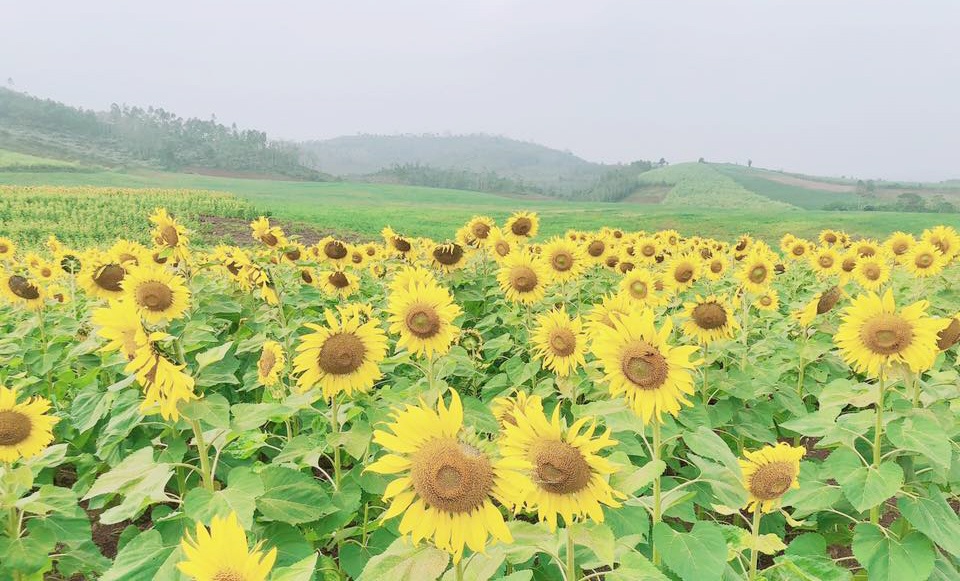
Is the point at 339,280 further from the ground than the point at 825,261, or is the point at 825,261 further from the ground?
the point at 825,261

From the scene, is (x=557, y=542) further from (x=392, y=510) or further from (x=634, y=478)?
(x=392, y=510)

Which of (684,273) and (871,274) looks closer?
(684,273)

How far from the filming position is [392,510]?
1.65 m

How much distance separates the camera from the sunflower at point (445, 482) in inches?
63.4

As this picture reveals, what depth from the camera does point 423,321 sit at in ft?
11.5

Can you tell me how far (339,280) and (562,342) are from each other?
11.6 feet

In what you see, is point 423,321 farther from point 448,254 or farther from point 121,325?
point 448,254

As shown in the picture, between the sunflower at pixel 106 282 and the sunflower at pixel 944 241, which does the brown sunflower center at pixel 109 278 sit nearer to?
the sunflower at pixel 106 282


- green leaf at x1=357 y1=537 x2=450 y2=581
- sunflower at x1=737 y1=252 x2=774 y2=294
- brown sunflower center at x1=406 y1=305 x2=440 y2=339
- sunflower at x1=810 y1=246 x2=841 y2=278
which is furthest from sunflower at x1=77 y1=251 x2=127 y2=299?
sunflower at x1=810 y1=246 x2=841 y2=278

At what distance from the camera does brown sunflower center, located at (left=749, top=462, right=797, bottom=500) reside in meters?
2.50

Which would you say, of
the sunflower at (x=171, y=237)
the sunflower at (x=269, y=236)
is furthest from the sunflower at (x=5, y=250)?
the sunflower at (x=269, y=236)

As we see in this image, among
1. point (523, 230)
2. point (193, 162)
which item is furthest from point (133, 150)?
point (523, 230)

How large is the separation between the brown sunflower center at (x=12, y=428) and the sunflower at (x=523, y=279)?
12.3 feet

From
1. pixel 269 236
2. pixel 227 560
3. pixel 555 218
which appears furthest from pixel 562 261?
pixel 555 218
